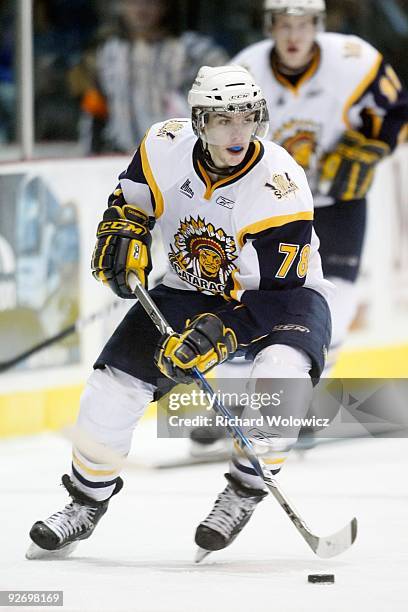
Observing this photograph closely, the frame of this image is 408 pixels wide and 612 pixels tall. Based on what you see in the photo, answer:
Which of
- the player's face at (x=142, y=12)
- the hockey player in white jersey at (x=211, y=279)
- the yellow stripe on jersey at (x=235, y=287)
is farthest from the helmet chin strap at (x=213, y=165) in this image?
the player's face at (x=142, y=12)

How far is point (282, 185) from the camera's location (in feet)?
10.7

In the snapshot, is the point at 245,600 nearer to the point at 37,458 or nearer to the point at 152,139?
the point at 152,139

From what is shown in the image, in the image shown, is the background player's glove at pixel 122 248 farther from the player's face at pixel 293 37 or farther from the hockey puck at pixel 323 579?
the player's face at pixel 293 37

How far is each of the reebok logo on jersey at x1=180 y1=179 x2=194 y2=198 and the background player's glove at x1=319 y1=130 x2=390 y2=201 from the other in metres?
1.42

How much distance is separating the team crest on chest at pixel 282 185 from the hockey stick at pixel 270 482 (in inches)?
13.5

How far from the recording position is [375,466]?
460 centimetres

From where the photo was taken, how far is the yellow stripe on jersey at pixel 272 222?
128 inches

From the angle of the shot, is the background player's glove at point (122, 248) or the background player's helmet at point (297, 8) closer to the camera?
the background player's glove at point (122, 248)

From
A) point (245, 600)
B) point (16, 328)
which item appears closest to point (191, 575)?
point (245, 600)

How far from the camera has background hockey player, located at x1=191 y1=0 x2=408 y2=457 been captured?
472cm

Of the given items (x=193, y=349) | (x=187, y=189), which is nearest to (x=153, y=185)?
(x=187, y=189)

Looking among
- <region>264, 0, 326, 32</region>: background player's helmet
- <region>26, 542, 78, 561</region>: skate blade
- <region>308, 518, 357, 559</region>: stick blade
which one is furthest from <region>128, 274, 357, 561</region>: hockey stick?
<region>264, 0, 326, 32</region>: background player's helmet

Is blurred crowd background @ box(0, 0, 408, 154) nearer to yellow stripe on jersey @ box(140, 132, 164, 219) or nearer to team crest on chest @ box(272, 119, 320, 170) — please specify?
team crest on chest @ box(272, 119, 320, 170)

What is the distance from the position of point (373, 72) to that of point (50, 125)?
1447mm
